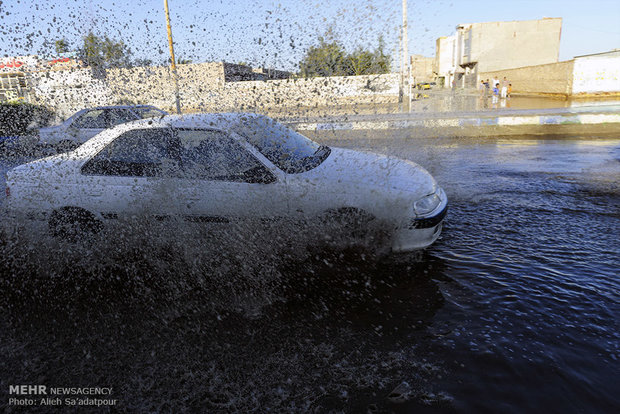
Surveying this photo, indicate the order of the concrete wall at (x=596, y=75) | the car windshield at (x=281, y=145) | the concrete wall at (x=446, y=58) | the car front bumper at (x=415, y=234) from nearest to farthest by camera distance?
the car front bumper at (x=415, y=234)
the car windshield at (x=281, y=145)
the concrete wall at (x=596, y=75)
the concrete wall at (x=446, y=58)

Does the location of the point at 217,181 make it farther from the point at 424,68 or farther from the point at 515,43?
the point at 424,68

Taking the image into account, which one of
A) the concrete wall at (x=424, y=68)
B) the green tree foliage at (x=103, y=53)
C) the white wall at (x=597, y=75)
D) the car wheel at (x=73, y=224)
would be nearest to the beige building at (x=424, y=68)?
the concrete wall at (x=424, y=68)

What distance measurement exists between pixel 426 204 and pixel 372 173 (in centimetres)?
59

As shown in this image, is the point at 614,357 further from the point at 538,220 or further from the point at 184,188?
the point at 184,188

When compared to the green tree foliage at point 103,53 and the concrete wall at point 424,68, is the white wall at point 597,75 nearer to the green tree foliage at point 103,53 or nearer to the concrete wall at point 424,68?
the green tree foliage at point 103,53

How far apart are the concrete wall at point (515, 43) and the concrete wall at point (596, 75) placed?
1043 inches

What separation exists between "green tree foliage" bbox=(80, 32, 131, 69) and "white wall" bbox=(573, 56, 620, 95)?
29.6 m

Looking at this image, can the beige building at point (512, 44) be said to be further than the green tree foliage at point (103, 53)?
Yes

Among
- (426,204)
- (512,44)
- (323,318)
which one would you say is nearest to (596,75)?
(512,44)

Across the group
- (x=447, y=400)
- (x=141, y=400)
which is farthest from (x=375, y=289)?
(x=141, y=400)

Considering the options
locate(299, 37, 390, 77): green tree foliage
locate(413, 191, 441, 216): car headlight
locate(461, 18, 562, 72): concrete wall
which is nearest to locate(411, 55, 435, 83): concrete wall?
locate(461, 18, 562, 72): concrete wall

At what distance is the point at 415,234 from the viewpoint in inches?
140

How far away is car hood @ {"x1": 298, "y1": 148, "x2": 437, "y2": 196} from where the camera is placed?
3590mm

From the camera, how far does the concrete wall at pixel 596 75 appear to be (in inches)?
1012
